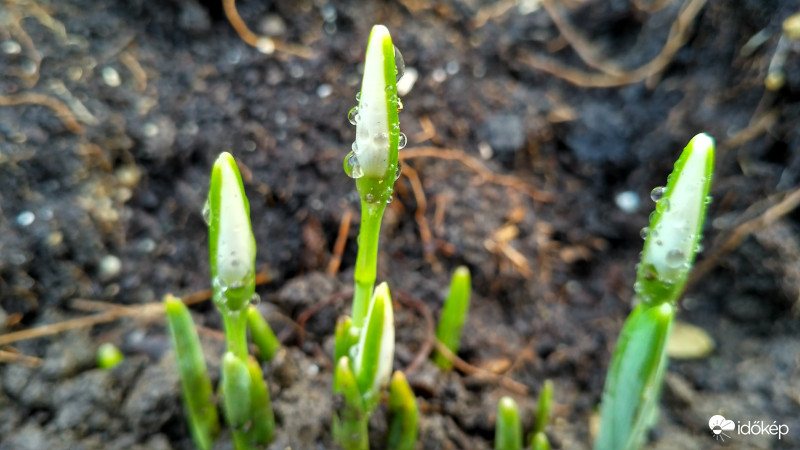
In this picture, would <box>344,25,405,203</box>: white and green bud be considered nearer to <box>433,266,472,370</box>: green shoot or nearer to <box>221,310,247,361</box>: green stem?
<box>221,310,247,361</box>: green stem

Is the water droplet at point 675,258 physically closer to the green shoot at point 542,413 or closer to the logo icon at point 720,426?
the green shoot at point 542,413

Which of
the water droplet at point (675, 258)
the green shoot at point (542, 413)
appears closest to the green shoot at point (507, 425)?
the green shoot at point (542, 413)

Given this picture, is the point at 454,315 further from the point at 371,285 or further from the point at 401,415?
the point at 371,285

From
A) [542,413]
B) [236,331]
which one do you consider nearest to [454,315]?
[542,413]

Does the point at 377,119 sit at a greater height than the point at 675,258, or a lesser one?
lesser

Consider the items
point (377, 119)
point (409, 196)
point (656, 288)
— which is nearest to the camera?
point (377, 119)

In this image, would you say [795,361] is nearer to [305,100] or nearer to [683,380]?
[683,380]

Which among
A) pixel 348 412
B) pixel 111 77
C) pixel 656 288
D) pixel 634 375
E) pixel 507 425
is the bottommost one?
pixel 111 77
